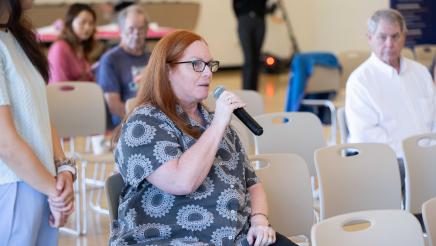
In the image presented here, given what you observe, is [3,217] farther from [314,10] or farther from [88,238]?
[314,10]

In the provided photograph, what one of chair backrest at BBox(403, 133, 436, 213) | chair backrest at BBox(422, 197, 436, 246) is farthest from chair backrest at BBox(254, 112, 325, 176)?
chair backrest at BBox(422, 197, 436, 246)

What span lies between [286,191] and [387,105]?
1.31 m

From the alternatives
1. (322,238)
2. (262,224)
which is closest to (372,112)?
(262,224)

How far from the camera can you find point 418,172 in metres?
3.38

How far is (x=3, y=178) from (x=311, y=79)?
422 centimetres

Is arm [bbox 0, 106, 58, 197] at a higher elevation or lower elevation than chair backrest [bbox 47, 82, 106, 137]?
higher

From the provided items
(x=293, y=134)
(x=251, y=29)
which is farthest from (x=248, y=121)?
(x=251, y=29)

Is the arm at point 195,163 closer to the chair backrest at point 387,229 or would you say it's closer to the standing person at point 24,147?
the standing person at point 24,147

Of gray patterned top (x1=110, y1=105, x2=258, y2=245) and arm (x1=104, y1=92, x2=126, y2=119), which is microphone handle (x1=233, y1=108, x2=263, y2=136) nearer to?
gray patterned top (x1=110, y1=105, x2=258, y2=245)

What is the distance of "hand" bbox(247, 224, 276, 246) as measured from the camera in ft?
8.34

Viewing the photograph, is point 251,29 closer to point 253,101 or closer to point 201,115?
point 253,101

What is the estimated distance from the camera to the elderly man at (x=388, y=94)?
3.98m

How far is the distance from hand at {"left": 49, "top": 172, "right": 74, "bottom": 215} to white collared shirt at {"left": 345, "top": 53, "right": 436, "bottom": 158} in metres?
2.02

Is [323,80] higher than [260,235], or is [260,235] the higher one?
[260,235]
